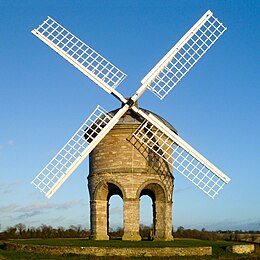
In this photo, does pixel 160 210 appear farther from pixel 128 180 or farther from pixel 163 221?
pixel 128 180

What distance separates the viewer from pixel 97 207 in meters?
28.1

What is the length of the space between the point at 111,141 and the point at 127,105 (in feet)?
8.53

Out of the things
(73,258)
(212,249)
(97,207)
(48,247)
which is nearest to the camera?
(73,258)

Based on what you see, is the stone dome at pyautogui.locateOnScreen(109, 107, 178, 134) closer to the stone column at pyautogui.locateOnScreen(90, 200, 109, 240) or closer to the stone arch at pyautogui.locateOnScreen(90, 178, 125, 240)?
the stone arch at pyautogui.locateOnScreen(90, 178, 125, 240)

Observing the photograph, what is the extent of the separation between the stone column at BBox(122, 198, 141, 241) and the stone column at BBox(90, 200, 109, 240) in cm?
149

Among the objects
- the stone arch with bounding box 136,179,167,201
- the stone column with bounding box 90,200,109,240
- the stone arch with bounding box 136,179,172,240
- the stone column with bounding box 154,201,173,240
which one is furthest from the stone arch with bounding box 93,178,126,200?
the stone column with bounding box 154,201,173,240

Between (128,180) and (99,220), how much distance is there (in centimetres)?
293

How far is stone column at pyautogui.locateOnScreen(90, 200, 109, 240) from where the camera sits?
2797cm

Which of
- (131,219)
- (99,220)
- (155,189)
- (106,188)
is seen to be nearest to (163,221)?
(155,189)

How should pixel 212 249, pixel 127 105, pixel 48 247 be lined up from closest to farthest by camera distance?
pixel 48 247 < pixel 212 249 < pixel 127 105

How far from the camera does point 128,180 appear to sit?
27297mm

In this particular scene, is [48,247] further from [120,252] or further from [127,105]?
[127,105]

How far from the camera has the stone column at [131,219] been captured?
27.2 meters

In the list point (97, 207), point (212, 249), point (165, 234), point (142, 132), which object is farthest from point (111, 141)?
point (212, 249)
